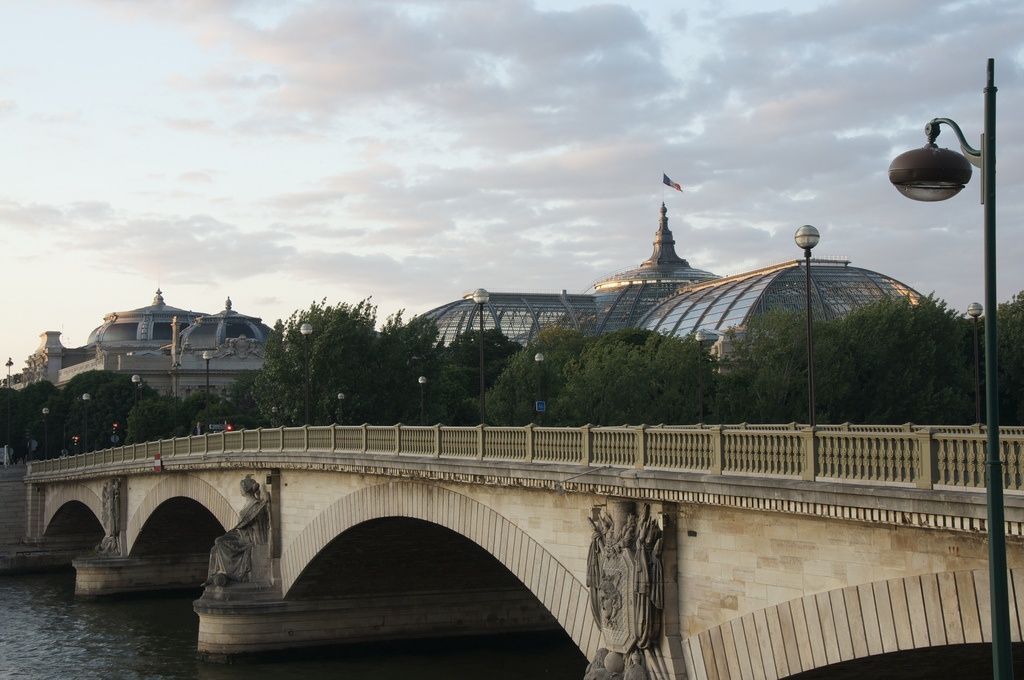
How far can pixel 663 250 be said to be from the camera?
19175 cm

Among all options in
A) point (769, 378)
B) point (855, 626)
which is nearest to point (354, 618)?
point (769, 378)

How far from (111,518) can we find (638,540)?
50512 mm

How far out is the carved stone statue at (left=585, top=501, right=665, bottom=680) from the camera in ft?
75.5

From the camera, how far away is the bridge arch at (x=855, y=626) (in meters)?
15.7

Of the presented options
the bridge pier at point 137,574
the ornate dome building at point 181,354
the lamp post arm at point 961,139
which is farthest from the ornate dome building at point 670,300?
the lamp post arm at point 961,139

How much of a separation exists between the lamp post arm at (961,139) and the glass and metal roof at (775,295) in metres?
117

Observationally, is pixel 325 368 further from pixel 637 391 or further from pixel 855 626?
pixel 855 626

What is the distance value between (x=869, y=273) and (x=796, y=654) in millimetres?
130571

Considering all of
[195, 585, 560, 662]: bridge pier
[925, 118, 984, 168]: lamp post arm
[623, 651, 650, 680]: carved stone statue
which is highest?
[925, 118, 984, 168]: lamp post arm

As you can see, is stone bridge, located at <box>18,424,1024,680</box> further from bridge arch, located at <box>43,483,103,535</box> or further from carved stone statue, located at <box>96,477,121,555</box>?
bridge arch, located at <box>43,483,103,535</box>

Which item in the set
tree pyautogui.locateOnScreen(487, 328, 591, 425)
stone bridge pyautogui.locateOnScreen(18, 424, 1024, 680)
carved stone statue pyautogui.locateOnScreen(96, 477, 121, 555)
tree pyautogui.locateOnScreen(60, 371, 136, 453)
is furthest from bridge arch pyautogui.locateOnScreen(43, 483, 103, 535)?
tree pyautogui.locateOnScreen(60, 371, 136, 453)

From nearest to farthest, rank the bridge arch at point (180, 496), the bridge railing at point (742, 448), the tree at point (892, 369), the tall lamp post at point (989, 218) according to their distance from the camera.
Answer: the tall lamp post at point (989, 218) < the bridge railing at point (742, 448) < the bridge arch at point (180, 496) < the tree at point (892, 369)

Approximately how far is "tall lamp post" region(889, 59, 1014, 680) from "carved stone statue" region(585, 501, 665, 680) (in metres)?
12.0

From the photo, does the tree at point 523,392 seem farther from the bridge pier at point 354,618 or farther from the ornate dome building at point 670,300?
the ornate dome building at point 670,300
